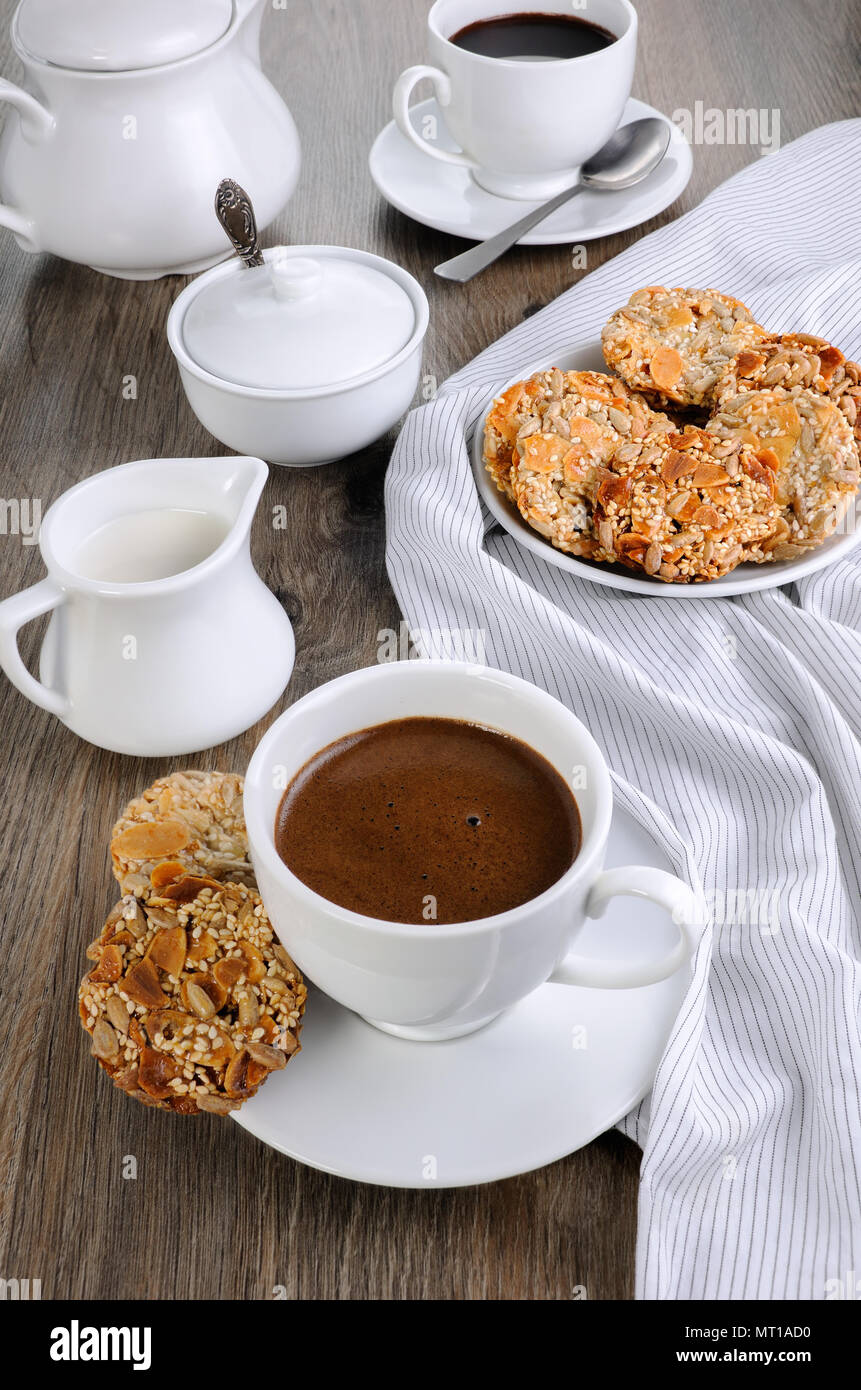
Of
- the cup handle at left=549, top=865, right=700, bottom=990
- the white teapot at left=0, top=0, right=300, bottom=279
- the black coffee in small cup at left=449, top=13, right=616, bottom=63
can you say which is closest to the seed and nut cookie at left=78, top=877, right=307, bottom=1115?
the cup handle at left=549, top=865, right=700, bottom=990

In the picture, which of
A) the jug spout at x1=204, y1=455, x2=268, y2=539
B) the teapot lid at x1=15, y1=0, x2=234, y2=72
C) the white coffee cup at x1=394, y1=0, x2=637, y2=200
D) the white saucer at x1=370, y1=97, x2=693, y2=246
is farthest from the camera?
the white saucer at x1=370, y1=97, x2=693, y2=246

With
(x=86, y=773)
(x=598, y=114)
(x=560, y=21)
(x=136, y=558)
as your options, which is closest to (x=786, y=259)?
(x=598, y=114)

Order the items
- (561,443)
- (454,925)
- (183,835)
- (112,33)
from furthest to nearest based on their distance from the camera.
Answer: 1. (112,33)
2. (561,443)
3. (183,835)
4. (454,925)

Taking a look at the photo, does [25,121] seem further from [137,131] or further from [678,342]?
[678,342]

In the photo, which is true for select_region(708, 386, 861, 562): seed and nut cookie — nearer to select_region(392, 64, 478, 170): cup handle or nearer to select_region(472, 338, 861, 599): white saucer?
select_region(472, 338, 861, 599): white saucer

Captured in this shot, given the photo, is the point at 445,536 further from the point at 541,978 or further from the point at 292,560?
the point at 541,978

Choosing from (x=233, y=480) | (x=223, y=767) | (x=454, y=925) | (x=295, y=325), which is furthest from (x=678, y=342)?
(x=454, y=925)
